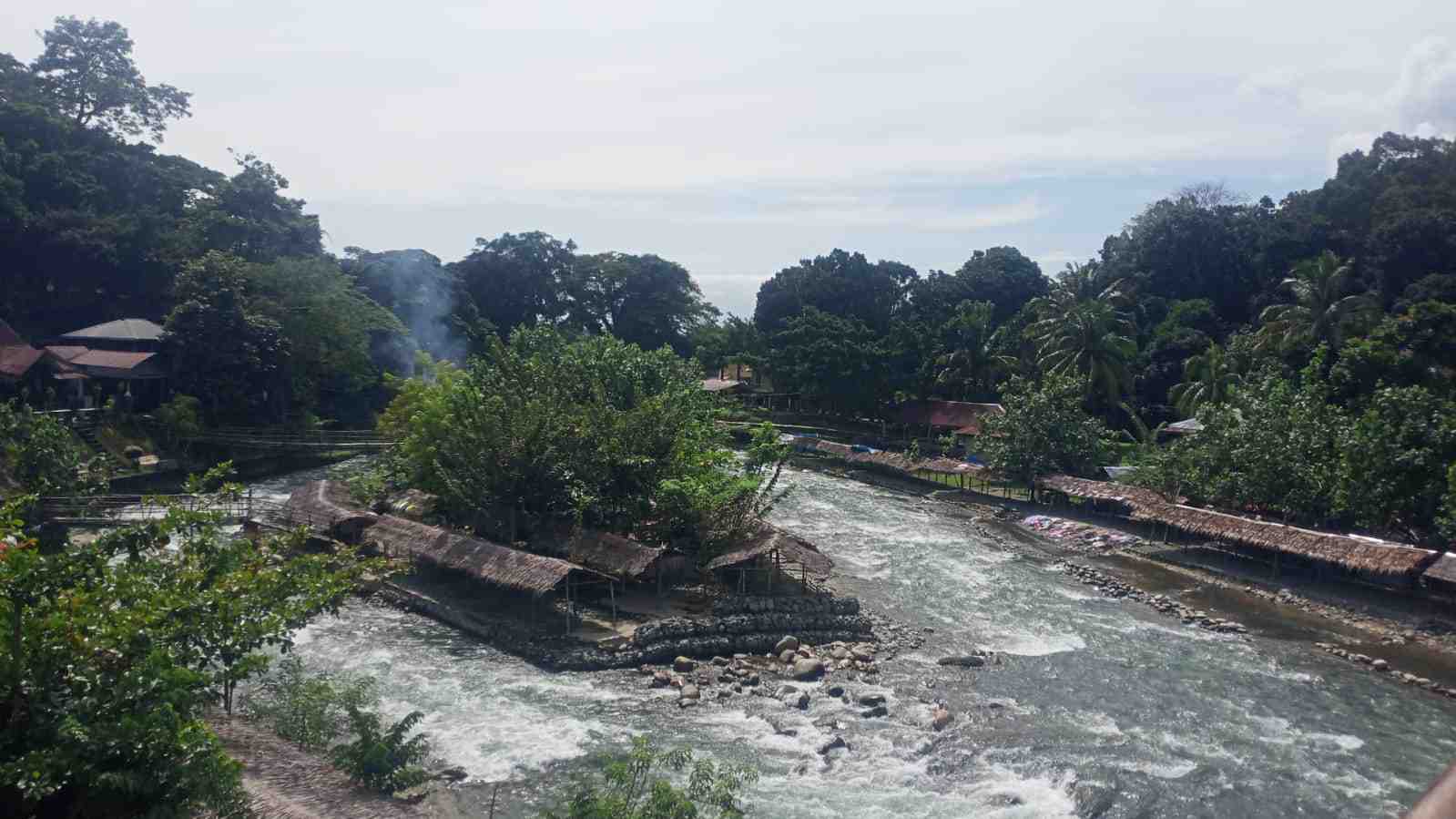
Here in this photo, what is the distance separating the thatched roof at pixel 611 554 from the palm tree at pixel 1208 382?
25375 mm

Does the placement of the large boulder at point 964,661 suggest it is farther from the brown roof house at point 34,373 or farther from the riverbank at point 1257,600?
Answer: the brown roof house at point 34,373

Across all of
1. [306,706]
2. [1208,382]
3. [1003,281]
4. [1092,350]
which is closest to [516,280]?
[1003,281]

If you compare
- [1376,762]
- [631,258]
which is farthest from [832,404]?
[1376,762]

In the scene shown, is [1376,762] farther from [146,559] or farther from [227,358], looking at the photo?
[227,358]

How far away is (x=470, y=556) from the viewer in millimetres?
21891

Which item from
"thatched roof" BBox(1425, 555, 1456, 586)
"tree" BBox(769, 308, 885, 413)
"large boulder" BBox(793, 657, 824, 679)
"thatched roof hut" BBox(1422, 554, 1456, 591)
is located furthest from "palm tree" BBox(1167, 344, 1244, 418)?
"large boulder" BBox(793, 657, 824, 679)

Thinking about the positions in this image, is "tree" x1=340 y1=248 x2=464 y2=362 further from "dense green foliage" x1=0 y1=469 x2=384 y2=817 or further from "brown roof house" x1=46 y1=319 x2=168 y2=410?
"dense green foliage" x1=0 y1=469 x2=384 y2=817

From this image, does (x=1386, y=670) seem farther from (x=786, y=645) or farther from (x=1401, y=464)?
(x=786, y=645)

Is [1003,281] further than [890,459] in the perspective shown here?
Yes

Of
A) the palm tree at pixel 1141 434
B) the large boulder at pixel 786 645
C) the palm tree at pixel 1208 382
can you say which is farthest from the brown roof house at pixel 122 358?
the palm tree at pixel 1208 382

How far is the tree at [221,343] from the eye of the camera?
126 feet

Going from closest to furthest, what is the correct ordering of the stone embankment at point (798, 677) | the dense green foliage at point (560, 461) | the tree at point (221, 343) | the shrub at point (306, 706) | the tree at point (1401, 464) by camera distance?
the shrub at point (306, 706) < the stone embankment at point (798, 677) < the dense green foliage at point (560, 461) < the tree at point (1401, 464) < the tree at point (221, 343)

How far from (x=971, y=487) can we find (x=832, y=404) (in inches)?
513

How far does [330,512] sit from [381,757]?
1402 cm
